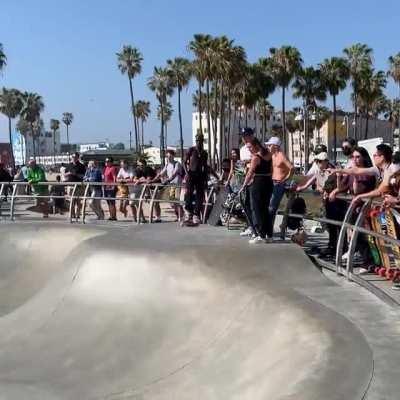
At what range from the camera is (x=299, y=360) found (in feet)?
14.0

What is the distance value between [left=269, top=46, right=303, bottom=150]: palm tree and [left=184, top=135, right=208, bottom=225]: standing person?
54.0 m

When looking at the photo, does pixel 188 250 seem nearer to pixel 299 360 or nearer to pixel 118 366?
pixel 118 366

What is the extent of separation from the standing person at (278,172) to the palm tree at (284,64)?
182 ft

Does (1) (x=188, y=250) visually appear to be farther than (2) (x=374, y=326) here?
Yes

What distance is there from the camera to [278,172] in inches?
340

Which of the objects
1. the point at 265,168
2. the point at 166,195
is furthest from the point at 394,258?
the point at 166,195

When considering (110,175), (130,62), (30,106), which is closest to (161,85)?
(130,62)

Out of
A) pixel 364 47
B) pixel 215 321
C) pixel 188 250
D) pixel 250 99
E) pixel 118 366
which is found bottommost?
pixel 118 366

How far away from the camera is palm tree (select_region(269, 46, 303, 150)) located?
63438 millimetres

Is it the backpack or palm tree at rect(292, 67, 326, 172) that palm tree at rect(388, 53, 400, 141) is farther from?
the backpack

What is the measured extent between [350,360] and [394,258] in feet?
8.94

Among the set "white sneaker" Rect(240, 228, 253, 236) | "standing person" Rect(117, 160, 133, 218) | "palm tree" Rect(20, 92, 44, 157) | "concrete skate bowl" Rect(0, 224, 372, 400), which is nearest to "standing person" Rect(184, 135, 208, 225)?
"concrete skate bowl" Rect(0, 224, 372, 400)

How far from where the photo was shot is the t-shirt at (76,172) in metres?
15.0

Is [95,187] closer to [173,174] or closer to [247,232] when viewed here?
[173,174]
